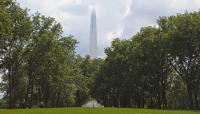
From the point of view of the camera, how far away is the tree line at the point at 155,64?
71812 mm

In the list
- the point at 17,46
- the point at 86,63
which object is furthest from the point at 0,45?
the point at 86,63

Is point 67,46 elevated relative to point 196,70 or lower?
elevated

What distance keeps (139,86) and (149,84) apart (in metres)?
2.85

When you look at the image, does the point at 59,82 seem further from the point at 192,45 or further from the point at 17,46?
the point at 192,45

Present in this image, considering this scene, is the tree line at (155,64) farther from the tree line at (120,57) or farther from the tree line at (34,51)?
the tree line at (34,51)

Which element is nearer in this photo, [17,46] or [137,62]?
[17,46]

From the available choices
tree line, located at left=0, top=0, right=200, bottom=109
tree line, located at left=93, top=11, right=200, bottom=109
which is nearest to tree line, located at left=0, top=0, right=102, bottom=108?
tree line, located at left=0, top=0, right=200, bottom=109

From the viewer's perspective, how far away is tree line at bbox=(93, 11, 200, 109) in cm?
7181

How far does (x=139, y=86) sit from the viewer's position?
315 feet

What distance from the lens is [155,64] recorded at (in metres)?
83.0

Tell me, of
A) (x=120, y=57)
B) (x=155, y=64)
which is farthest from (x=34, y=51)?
(x=120, y=57)

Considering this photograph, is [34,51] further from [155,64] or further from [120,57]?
[120,57]

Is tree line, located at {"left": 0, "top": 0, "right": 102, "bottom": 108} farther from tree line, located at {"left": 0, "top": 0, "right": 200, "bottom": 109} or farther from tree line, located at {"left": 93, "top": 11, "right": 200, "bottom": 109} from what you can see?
tree line, located at {"left": 93, "top": 11, "right": 200, "bottom": 109}

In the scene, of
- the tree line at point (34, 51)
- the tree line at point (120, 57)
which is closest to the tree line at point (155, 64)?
the tree line at point (120, 57)
